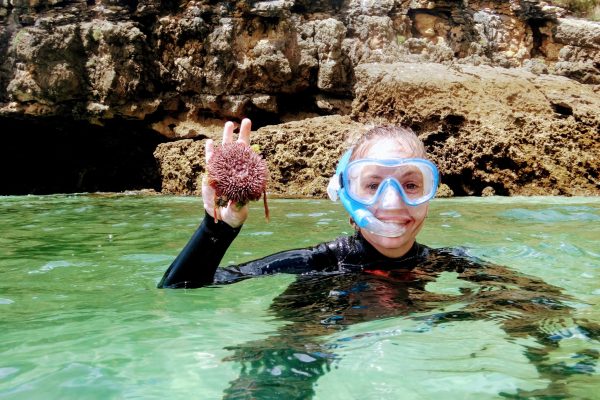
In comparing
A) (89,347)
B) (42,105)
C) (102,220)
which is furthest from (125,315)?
(42,105)

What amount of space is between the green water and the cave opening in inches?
494

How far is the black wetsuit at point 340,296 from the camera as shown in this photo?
1659 mm

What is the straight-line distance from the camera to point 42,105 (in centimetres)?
1473

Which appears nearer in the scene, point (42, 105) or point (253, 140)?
point (253, 140)

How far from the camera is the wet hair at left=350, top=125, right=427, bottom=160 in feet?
8.67

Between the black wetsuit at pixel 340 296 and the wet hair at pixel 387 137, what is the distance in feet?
1.64

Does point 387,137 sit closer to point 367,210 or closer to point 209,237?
point 367,210

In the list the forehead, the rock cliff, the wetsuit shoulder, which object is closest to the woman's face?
the forehead

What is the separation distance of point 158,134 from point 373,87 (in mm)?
7313

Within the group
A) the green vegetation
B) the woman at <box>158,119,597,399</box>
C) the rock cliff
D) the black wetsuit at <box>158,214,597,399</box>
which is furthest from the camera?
the green vegetation

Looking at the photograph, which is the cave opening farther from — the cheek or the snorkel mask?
the cheek

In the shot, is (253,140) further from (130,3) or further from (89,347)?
(89,347)

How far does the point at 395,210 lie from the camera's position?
2.49 m

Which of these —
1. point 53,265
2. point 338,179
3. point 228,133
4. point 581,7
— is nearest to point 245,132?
point 228,133
